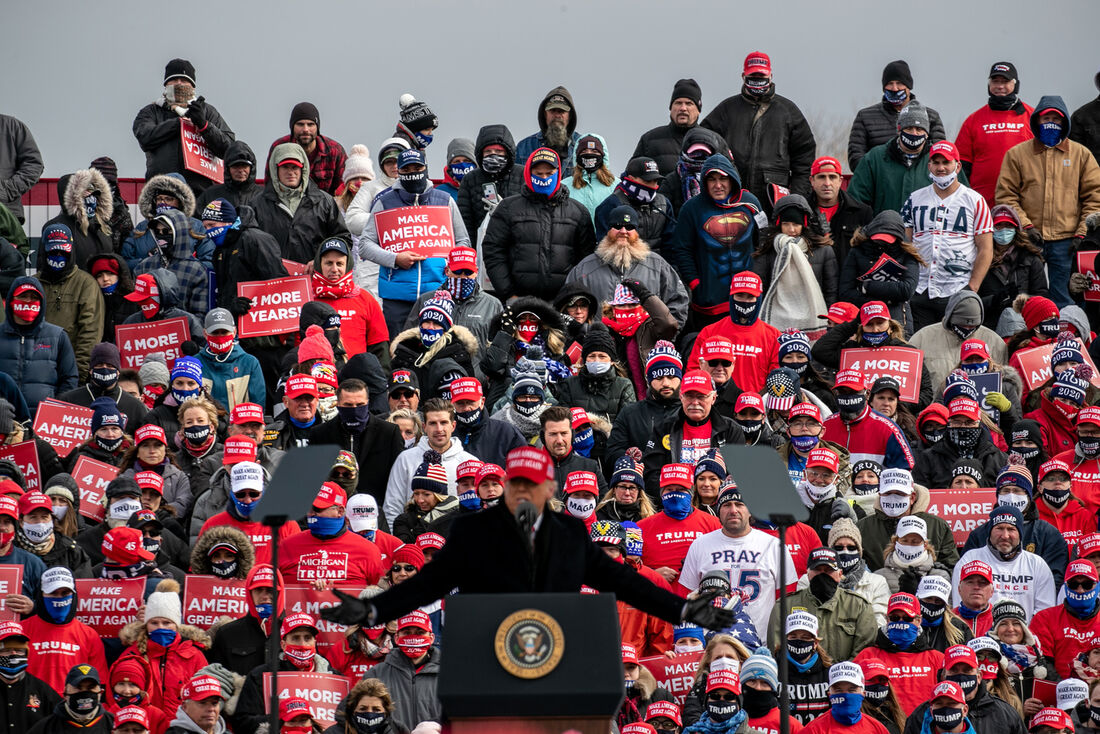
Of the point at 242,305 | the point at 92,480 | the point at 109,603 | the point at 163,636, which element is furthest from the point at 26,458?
the point at 163,636

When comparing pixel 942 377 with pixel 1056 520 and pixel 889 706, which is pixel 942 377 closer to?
pixel 1056 520

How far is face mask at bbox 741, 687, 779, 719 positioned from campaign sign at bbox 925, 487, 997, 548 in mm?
3459

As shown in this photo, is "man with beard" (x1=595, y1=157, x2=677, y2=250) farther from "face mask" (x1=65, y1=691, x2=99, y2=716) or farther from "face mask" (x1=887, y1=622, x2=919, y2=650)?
"face mask" (x1=65, y1=691, x2=99, y2=716)

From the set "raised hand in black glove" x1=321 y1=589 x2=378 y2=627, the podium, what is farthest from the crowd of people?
"raised hand in black glove" x1=321 y1=589 x2=378 y2=627

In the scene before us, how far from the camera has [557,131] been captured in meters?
20.3

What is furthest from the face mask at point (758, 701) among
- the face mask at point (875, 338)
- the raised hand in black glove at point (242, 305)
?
the raised hand in black glove at point (242, 305)

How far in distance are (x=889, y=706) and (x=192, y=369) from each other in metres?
6.62

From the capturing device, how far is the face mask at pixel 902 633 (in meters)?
13.8

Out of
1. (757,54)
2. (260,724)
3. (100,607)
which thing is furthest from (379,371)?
(757,54)

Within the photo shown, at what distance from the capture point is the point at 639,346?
1809 centimetres

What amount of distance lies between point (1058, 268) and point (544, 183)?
5.48m

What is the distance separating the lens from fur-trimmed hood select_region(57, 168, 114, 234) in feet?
65.5

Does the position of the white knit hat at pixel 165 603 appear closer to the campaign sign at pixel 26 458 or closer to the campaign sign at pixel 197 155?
the campaign sign at pixel 26 458

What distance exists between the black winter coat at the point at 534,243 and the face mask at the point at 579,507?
4.76 m
